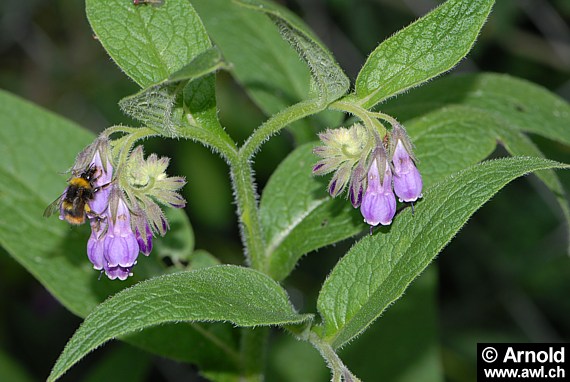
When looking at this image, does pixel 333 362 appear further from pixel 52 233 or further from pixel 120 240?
pixel 52 233

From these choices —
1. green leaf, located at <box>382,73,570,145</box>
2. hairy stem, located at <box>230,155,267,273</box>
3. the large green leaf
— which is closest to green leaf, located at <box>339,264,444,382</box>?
green leaf, located at <box>382,73,570,145</box>

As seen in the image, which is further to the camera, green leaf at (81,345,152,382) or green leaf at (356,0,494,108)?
green leaf at (81,345,152,382)

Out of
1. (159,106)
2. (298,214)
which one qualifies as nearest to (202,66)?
(159,106)

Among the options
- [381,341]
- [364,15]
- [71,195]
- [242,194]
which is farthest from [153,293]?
[364,15]

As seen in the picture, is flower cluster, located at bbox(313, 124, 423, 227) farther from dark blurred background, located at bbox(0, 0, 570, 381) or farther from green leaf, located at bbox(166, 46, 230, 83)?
dark blurred background, located at bbox(0, 0, 570, 381)

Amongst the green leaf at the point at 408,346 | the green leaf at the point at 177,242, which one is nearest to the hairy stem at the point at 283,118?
the green leaf at the point at 177,242

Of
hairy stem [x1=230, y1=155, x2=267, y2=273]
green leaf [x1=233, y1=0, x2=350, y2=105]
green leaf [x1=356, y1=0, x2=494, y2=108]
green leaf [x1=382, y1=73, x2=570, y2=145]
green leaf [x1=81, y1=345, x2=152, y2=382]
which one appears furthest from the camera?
green leaf [x1=81, y1=345, x2=152, y2=382]

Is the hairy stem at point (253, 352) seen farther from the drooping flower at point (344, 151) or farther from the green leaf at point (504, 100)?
the green leaf at point (504, 100)
